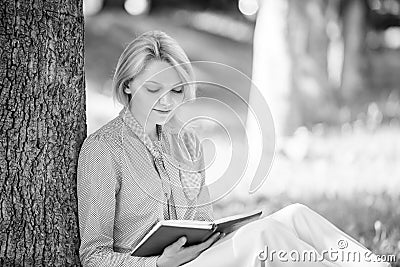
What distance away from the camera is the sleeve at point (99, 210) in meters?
2.71

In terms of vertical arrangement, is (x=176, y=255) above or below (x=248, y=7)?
below

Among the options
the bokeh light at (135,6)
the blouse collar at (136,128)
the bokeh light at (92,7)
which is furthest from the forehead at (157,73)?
the bokeh light at (135,6)

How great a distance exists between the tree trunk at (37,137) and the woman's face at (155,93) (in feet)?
0.67

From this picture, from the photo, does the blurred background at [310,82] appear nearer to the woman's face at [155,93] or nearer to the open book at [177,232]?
the woman's face at [155,93]

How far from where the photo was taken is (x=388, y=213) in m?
4.95

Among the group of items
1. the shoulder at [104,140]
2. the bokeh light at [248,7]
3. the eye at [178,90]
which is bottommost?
the shoulder at [104,140]

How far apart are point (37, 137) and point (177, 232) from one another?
513 millimetres

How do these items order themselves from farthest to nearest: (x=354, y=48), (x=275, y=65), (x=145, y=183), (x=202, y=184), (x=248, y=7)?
(x=354, y=48)
(x=248, y=7)
(x=275, y=65)
(x=202, y=184)
(x=145, y=183)

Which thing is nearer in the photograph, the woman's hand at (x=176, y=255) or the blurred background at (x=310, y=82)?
the woman's hand at (x=176, y=255)

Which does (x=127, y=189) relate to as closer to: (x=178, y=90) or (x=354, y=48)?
(x=178, y=90)

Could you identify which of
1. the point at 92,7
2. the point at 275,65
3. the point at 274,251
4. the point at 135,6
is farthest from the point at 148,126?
the point at 135,6

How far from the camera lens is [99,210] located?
8.95 feet

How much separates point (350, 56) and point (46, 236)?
8.25m

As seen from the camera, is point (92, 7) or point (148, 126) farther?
point (92, 7)
